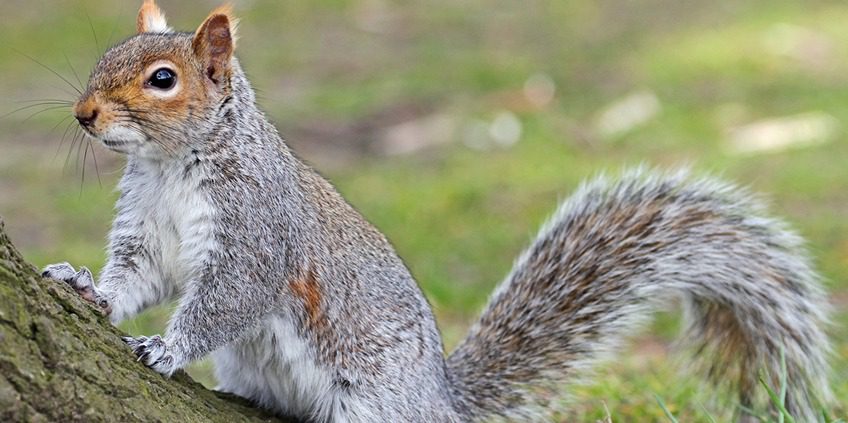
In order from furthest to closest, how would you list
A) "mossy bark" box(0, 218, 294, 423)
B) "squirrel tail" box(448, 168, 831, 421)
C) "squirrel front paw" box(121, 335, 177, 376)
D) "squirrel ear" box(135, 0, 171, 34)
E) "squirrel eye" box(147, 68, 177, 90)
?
"squirrel tail" box(448, 168, 831, 421), "squirrel ear" box(135, 0, 171, 34), "squirrel eye" box(147, 68, 177, 90), "squirrel front paw" box(121, 335, 177, 376), "mossy bark" box(0, 218, 294, 423)

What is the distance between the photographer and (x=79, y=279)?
240cm

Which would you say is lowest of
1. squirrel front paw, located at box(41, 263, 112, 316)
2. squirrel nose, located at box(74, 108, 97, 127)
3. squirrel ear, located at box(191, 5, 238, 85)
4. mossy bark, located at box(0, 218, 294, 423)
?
mossy bark, located at box(0, 218, 294, 423)

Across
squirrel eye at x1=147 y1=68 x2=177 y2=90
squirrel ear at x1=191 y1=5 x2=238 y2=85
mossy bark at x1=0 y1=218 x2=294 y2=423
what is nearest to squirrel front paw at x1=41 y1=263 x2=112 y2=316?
mossy bark at x1=0 y1=218 x2=294 y2=423

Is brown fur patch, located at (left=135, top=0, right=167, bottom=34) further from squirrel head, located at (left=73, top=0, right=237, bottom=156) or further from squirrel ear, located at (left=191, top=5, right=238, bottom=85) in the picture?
squirrel ear, located at (left=191, top=5, right=238, bottom=85)

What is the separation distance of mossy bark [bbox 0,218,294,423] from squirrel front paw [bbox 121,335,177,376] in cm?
2

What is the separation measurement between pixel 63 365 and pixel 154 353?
0.33 meters

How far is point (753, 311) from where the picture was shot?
301cm

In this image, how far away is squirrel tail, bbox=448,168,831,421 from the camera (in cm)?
300

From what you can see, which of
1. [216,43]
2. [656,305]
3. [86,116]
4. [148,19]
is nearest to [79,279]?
[86,116]

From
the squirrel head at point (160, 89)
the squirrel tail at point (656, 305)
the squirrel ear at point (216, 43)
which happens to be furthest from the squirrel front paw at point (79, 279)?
the squirrel tail at point (656, 305)

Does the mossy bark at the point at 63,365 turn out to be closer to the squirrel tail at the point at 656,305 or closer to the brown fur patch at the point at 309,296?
the brown fur patch at the point at 309,296

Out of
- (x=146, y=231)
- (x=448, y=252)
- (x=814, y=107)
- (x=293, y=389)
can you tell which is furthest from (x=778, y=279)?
(x=814, y=107)

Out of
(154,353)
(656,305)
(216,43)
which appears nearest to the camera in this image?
(154,353)

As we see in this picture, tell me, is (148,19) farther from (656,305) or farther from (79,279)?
A: (656,305)
